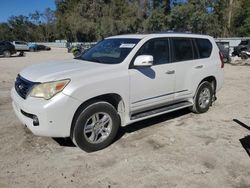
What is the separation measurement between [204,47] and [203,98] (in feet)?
3.84

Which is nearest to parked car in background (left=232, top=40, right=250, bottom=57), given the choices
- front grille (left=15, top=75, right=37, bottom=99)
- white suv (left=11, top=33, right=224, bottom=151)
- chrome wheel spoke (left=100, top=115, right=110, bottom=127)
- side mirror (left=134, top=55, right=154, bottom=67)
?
white suv (left=11, top=33, right=224, bottom=151)

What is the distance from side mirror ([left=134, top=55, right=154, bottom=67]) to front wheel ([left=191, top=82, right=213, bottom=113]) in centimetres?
215

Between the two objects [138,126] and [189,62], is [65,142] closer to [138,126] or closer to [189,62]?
[138,126]

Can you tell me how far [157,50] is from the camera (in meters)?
5.76

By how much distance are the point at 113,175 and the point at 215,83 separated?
4164 millimetres

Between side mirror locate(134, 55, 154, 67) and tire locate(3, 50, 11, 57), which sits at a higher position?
side mirror locate(134, 55, 154, 67)

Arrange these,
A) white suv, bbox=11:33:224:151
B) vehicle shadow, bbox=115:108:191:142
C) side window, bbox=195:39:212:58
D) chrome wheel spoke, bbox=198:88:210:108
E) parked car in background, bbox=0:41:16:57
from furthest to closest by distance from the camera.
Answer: parked car in background, bbox=0:41:16:57 → chrome wheel spoke, bbox=198:88:210:108 → side window, bbox=195:39:212:58 → vehicle shadow, bbox=115:108:191:142 → white suv, bbox=11:33:224:151

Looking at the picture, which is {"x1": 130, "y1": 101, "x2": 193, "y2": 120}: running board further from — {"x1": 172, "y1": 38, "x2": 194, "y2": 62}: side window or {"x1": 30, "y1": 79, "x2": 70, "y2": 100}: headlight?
{"x1": 30, "y1": 79, "x2": 70, "y2": 100}: headlight

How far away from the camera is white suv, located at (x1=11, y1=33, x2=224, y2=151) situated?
439 centimetres

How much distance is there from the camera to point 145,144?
5168mm

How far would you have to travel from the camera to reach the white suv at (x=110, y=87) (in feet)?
14.4

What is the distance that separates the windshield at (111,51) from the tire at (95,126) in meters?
0.90

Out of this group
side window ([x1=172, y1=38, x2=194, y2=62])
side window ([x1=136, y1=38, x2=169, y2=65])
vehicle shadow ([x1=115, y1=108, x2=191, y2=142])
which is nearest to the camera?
side window ([x1=136, y1=38, x2=169, y2=65])

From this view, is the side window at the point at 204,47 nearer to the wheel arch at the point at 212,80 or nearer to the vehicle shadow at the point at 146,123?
the wheel arch at the point at 212,80
